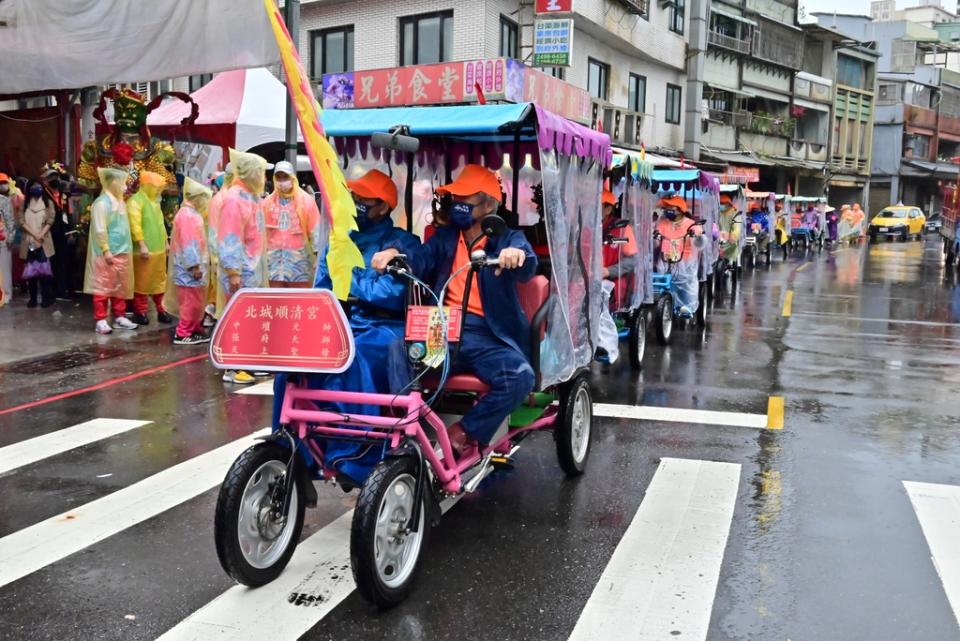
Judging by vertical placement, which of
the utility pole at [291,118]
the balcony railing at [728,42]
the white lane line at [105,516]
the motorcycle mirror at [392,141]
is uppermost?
the balcony railing at [728,42]

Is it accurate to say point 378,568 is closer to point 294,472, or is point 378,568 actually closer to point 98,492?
point 294,472

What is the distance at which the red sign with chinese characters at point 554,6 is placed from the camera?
2158 centimetres

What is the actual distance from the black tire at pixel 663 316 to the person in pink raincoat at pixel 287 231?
14.9ft

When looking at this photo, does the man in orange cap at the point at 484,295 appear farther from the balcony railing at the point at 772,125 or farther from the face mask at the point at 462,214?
the balcony railing at the point at 772,125

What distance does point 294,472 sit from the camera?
4.40 metres

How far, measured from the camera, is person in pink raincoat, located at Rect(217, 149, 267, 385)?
9.73 metres

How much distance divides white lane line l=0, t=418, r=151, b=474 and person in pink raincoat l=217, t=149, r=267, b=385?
262 cm

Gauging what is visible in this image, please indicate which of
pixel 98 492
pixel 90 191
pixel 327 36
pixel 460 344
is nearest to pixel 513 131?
pixel 460 344

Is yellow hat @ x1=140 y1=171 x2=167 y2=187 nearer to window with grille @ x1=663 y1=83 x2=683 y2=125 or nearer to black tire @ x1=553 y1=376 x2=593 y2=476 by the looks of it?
black tire @ x1=553 y1=376 x2=593 y2=476

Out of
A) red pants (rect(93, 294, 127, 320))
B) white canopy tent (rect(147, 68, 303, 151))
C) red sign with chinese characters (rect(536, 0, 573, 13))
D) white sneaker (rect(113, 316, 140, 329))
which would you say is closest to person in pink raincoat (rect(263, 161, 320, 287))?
red pants (rect(93, 294, 127, 320))

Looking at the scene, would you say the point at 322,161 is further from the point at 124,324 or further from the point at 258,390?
the point at 124,324

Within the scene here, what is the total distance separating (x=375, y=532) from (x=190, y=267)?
7761 mm

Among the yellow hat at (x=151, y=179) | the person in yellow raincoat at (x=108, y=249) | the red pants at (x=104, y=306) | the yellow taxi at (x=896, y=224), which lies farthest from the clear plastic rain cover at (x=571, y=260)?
the yellow taxi at (x=896, y=224)

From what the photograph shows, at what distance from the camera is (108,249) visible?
1142 cm
